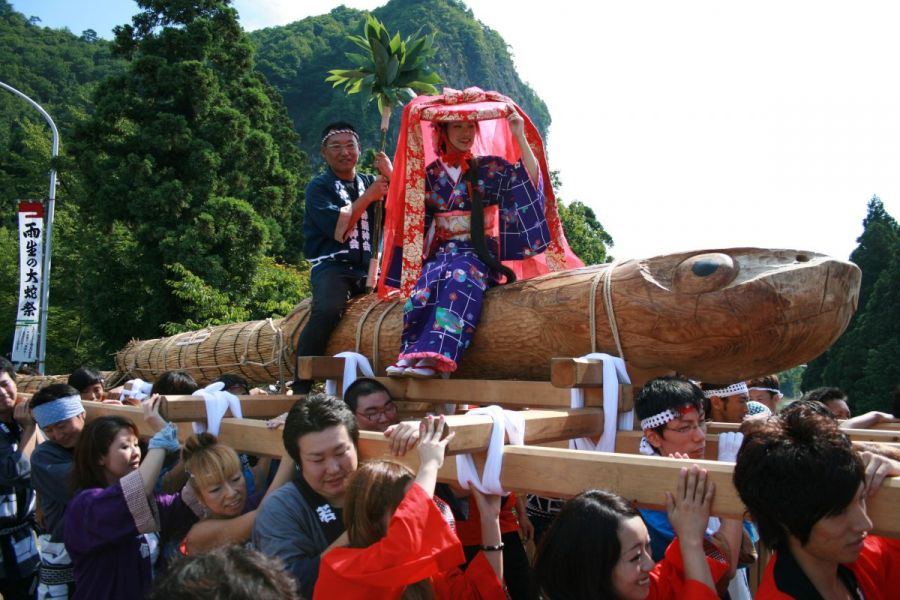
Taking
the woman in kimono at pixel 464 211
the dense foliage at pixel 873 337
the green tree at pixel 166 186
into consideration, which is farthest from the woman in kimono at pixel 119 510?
the dense foliage at pixel 873 337

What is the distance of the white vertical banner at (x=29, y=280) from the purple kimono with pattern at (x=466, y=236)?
37.4ft

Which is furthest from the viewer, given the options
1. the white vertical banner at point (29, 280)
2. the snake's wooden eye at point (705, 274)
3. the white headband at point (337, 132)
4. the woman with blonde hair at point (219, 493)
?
the white vertical banner at point (29, 280)

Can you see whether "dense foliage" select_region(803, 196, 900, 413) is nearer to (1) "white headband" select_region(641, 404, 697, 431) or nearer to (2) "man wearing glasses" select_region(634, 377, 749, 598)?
(2) "man wearing glasses" select_region(634, 377, 749, 598)

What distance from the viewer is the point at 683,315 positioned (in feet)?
9.00

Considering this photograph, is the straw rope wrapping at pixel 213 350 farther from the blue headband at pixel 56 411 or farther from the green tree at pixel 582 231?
the green tree at pixel 582 231

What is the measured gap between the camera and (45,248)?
1262 centimetres

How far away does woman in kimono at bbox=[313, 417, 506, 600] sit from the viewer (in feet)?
6.19

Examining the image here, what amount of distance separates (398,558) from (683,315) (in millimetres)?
1437

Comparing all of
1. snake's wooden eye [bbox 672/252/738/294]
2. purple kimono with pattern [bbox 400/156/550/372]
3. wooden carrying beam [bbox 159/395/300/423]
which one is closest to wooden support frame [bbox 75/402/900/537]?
snake's wooden eye [bbox 672/252/738/294]

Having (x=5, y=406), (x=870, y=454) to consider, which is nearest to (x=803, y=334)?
(x=870, y=454)

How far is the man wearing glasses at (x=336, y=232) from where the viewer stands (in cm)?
390

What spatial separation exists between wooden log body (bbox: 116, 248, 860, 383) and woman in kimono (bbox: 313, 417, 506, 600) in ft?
3.65

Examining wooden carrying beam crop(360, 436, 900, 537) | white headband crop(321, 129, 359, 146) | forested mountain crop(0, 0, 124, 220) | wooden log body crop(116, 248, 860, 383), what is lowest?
wooden carrying beam crop(360, 436, 900, 537)

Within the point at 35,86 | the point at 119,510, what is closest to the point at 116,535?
the point at 119,510
